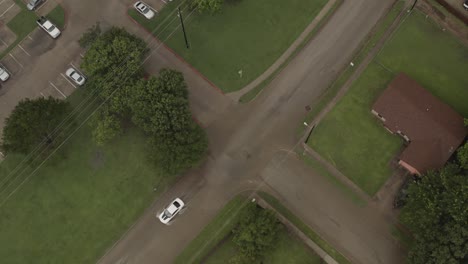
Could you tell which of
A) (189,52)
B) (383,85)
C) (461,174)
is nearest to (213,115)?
(189,52)

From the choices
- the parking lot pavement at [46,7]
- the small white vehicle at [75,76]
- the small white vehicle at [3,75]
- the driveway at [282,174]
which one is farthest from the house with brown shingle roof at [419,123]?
the small white vehicle at [3,75]

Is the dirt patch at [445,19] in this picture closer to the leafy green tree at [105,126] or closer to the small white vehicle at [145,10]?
the small white vehicle at [145,10]

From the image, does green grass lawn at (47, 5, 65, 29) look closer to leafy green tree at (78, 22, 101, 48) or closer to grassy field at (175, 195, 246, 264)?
leafy green tree at (78, 22, 101, 48)

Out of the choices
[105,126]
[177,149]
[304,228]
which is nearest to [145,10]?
[105,126]

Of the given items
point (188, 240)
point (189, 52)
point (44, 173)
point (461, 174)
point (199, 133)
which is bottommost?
point (44, 173)

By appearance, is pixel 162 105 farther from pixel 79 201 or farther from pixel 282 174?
pixel 282 174

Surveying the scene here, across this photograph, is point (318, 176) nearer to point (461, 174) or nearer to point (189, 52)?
point (461, 174)
